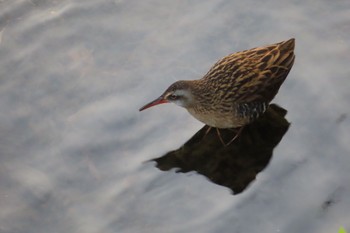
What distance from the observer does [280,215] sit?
21.0 feet

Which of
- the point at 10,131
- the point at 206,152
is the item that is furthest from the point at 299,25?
the point at 10,131

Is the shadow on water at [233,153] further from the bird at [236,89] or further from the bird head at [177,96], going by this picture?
the bird head at [177,96]

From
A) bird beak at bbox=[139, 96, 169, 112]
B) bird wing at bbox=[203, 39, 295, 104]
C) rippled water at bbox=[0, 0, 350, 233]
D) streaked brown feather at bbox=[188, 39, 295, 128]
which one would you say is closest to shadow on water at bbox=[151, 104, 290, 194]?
rippled water at bbox=[0, 0, 350, 233]

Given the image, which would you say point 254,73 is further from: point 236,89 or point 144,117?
point 144,117

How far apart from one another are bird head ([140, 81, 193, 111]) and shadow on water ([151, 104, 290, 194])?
0.41 metres

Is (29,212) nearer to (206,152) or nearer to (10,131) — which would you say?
(10,131)

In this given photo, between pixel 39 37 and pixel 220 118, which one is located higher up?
pixel 39 37

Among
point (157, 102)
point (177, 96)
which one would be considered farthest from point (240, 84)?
point (157, 102)

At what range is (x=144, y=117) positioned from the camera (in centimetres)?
750

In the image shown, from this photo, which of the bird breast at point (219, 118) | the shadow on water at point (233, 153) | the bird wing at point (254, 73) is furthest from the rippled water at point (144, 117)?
the bird wing at point (254, 73)

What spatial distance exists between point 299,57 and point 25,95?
301cm

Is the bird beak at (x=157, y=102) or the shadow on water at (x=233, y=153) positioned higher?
the bird beak at (x=157, y=102)

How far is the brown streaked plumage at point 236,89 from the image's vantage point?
708 cm

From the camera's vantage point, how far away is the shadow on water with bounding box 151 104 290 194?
22.6 feet
